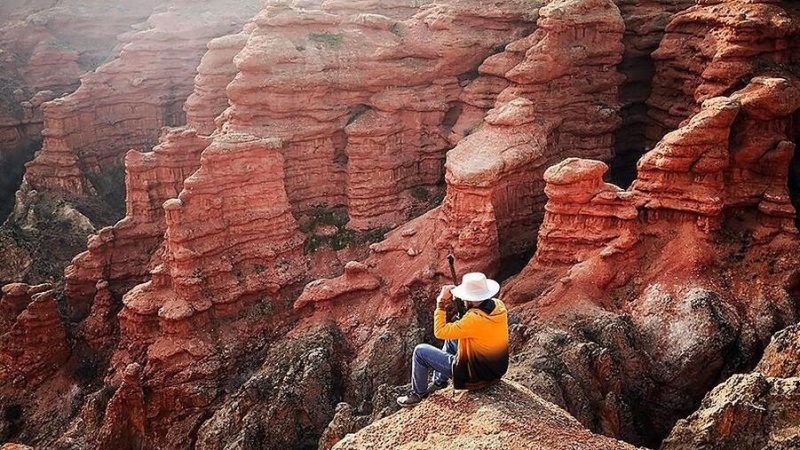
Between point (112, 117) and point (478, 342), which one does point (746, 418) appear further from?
point (112, 117)

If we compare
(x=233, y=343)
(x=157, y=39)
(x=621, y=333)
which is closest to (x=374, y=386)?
(x=233, y=343)

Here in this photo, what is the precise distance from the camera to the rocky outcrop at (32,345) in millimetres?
27953

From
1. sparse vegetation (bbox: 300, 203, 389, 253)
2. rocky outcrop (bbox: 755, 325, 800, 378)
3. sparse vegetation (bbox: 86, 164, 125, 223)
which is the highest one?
rocky outcrop (bbox: 755, 325, 800, 378)

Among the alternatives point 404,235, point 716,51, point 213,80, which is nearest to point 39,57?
point 213,80

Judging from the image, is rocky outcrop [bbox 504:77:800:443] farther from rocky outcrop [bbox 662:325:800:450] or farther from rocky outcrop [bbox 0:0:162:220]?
rocky outcrop [bbox 0:0:162:220]

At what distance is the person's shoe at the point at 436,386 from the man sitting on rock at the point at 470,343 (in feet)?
0.20

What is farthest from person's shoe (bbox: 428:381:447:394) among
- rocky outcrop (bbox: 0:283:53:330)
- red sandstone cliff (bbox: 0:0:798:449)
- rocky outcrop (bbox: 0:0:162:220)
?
rocky outcrop (bbox: 0:0:162:220)

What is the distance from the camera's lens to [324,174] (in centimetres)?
2986

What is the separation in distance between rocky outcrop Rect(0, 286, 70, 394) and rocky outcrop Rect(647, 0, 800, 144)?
23268 mm

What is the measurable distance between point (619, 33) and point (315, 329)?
14798 millimetres

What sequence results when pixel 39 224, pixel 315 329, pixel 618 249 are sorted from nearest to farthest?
pixel 618 249
pixel 315 329
pixel 39 224

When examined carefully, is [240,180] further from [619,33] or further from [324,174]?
[619,33]

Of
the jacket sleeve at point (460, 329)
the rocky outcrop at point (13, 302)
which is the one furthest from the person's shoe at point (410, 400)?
the rocky outcrop at point (13, 302)

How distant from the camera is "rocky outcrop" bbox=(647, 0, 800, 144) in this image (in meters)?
23.4
